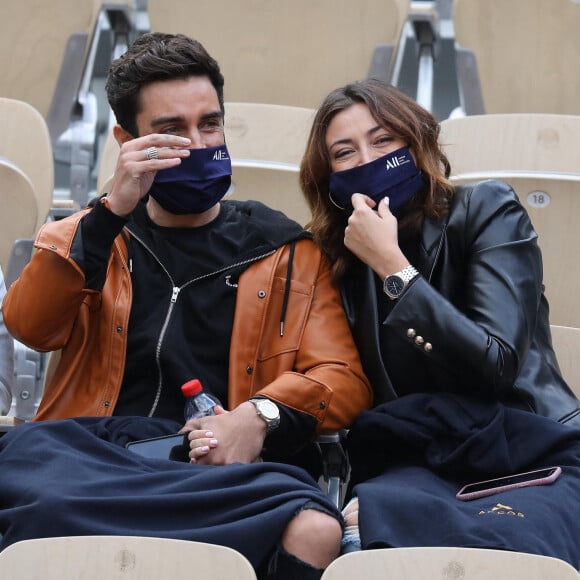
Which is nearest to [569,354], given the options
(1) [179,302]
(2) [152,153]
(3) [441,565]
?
(1) [179,302]

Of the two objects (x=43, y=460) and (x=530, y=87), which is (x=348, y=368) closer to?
(x=43, y=460)

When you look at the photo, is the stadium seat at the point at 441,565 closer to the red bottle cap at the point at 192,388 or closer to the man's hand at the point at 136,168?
the red bottle cap at the point at 192,388

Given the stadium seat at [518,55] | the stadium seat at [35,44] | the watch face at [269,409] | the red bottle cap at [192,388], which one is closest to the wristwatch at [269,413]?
the watch face at [269,409]

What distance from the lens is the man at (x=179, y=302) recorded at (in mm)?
2488

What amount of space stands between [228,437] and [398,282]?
0.43m

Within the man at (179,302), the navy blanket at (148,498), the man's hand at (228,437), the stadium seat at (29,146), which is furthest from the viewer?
the stadium seat at (29,146)

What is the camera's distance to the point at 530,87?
4.07 meters

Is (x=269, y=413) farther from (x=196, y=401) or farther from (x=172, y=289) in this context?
(x=172, y=289)

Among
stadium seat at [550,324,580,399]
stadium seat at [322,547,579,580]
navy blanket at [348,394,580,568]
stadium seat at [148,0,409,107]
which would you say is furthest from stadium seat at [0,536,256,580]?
stadium seat at [148,0,409,107]

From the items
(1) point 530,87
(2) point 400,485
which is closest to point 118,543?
(2) point 400,485

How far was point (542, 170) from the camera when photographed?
10.7ft

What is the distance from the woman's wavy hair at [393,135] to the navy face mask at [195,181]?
208 mm

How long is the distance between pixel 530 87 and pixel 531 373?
1.74 meters

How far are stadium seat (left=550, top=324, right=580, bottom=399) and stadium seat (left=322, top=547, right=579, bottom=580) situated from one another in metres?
1.05
